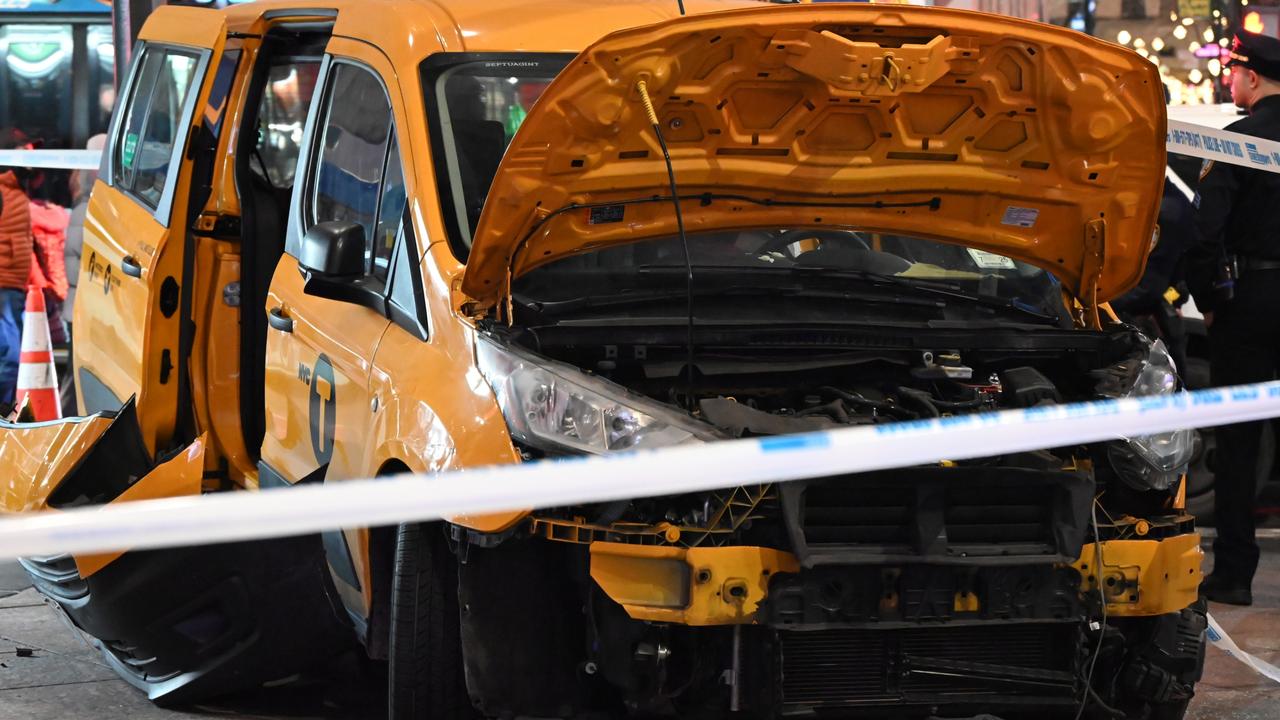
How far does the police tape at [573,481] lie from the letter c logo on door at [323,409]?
162 centimetres

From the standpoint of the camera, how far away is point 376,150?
4953mm

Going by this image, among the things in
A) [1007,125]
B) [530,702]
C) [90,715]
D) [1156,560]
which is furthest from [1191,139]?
[90,715]

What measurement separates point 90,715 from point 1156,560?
3.17 m

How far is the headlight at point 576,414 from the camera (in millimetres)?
3865

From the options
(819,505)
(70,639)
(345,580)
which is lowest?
(70,639)

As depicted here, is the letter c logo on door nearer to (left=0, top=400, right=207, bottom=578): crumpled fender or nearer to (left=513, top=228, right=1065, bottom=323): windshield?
(left=0, top=400, right=207, bottom=578): crumpled fender

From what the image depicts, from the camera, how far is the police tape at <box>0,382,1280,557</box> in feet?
8.80

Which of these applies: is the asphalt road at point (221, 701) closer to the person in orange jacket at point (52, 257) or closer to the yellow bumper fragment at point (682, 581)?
the yellow bumper fragment at point (682, 581)

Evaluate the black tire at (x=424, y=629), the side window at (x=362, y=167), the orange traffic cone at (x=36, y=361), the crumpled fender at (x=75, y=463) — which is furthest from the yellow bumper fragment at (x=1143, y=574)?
the orange traffic cone at (x=36, y=361)

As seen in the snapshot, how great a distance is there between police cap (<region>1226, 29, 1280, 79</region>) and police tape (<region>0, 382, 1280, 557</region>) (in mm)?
3962

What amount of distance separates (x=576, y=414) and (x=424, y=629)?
70 centimetres

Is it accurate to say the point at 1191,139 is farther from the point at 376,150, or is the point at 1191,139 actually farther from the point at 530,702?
the point at 530,702

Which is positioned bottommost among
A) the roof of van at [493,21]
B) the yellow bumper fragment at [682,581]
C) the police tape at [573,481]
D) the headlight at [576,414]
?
the yellow bumper fragment at [682,581]

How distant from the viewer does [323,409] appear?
487 cm
